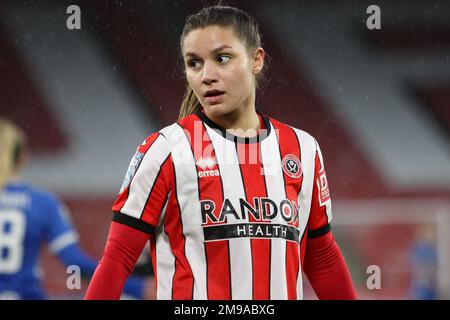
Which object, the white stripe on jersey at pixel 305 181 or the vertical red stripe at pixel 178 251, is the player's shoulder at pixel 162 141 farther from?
the white stripe on jersey at pixel 305 181

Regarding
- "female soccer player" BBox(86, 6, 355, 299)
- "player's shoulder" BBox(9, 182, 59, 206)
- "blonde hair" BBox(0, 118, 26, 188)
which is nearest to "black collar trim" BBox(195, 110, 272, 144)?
"female soccer player" BBox(86, 6, 355, 299)

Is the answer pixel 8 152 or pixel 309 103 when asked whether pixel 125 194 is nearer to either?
pixel 8 152


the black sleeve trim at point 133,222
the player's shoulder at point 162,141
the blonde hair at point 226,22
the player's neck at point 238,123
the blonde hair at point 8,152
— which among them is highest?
the blonde hair at point 8,152

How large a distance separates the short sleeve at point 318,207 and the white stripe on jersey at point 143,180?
34 cm

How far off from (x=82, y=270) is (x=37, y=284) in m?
0.37

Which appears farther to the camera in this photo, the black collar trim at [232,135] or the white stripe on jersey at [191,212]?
the black collar trim at [232,135]

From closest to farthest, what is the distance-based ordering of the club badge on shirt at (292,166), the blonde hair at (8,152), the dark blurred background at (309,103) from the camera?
the club badge on shirt at (292,166), the blonde hair at (8,152), the dark blurred background at (309,103)

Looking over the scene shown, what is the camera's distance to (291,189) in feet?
5.25

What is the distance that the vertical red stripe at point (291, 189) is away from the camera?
5.08ft

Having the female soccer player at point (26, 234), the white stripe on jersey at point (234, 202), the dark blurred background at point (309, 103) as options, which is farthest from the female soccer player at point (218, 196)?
the dark blurred background at point (309, 103)

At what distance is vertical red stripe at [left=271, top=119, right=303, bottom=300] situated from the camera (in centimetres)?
155

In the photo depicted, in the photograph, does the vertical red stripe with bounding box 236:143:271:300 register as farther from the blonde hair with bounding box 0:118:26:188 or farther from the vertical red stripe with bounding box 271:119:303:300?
the blonde hair with bounding box 0:118:26:188

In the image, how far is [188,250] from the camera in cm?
152

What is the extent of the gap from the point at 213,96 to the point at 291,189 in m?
0.24
